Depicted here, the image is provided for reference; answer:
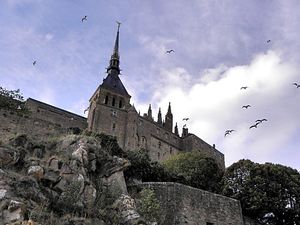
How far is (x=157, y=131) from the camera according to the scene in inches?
2628

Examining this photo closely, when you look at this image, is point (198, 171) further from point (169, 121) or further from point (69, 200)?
point (169, 121)

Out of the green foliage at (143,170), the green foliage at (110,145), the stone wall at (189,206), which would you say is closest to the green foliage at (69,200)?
the stone wall at (189,206)

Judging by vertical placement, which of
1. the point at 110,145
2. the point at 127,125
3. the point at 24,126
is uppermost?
the point at 127,125

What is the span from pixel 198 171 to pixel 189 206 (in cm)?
1064

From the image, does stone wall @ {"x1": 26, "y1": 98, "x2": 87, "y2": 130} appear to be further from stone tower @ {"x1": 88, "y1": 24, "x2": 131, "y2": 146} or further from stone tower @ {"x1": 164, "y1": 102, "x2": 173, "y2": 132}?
stone tower @ {"x1": 164, "y1": 102, "x2": 173, "y2": 132}

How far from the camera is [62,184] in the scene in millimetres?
12617

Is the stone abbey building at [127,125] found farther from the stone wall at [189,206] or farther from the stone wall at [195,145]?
the stone wall at [189,206]

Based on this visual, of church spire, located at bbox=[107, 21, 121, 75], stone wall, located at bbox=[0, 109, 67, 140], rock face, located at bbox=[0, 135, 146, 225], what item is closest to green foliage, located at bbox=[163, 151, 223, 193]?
stone wall, located at bbox=[0, 109, 67, 140]

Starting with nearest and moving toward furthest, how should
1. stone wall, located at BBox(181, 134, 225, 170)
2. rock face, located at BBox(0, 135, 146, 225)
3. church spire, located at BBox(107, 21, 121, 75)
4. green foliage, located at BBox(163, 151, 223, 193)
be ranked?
rock face, located at BBox(0, 135, 146, 225)
green foliage, located at BBox(163, 151, 223, 193)
stone wall, located at BBox(181, 134, 225, 170)
church spire, located at BBox(107, 21, 121, 75)

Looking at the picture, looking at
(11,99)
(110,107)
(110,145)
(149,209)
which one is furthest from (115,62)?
(149,209)

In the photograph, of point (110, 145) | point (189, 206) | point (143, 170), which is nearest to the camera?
point (189, 206)

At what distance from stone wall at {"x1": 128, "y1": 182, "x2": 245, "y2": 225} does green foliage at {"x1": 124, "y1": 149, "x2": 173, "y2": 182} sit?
7.15ft

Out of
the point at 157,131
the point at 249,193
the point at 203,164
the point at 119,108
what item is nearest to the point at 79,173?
the point at 249,193

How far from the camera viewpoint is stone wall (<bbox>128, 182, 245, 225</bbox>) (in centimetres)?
1747
